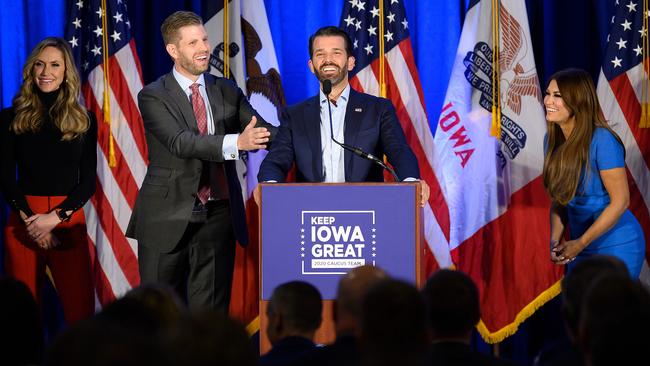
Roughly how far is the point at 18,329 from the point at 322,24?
4.72 metres

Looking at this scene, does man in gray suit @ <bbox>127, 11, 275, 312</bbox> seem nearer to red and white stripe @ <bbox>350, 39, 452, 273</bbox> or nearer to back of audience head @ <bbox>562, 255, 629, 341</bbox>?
red and white stripe @ <bbox>350, 39, 452, 273</bbox>

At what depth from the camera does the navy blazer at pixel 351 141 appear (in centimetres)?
496

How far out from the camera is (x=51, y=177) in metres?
5.46

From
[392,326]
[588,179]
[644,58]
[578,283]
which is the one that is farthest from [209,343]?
[644,58]

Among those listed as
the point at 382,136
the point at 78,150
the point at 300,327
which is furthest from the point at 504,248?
the point at 300,327

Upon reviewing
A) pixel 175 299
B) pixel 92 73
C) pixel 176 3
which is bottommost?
pixel 175 299

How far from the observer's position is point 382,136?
199 inches

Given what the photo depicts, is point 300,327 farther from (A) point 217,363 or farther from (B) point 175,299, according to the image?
(A) point 217,363

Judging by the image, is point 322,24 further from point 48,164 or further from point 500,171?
point 48,164

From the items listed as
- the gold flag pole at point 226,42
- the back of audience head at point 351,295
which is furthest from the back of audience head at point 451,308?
the gold flag pole at point 226,42

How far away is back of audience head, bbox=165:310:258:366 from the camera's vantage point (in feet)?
6.45

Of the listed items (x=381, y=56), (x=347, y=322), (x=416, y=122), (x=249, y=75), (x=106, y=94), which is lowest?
(x=347, y=322)

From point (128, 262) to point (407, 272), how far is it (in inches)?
119

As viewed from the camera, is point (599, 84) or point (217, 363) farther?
point (599, 84)
